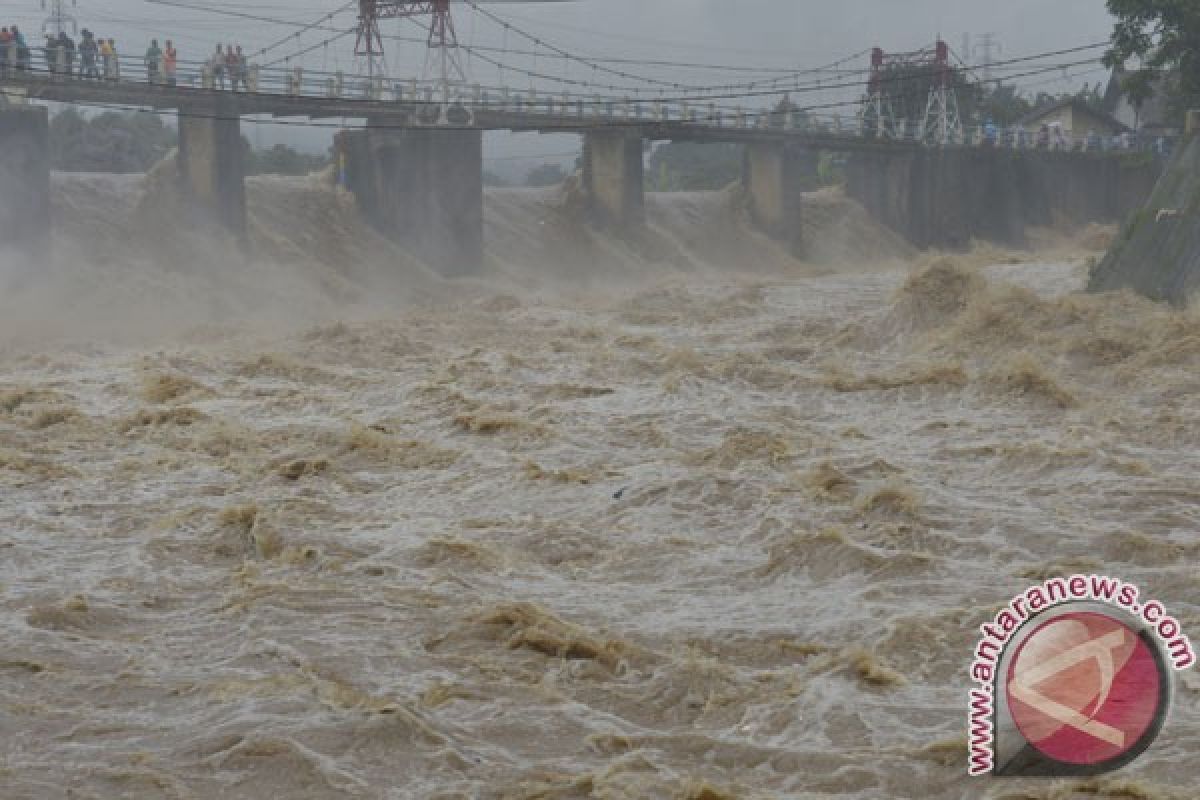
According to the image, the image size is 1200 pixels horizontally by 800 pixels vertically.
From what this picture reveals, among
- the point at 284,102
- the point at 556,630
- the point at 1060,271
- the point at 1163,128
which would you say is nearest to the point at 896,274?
the point at 1060,271

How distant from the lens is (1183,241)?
25453mm

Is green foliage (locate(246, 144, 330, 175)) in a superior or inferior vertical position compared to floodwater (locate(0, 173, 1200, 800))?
superior

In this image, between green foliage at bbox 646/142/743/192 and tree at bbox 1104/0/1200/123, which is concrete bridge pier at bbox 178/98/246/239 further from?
green foliage at bbox 646/142/743/192

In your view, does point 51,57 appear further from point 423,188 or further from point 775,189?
point 775,189

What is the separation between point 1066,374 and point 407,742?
48.2 feet

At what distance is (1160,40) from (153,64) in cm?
3070

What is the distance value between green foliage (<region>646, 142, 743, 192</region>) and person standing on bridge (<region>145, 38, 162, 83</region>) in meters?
36.1

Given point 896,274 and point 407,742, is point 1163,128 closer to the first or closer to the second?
point 896,274

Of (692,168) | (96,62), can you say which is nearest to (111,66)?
(96,62)

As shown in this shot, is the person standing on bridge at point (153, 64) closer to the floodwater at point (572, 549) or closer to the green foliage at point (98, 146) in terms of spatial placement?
the floodwater at point (572, 549)

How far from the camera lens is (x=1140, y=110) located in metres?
70.3

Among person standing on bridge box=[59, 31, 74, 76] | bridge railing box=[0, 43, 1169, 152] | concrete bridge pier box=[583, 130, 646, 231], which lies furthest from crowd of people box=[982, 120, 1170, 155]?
person standing on bridge box=[59, 31, 74, 76]
